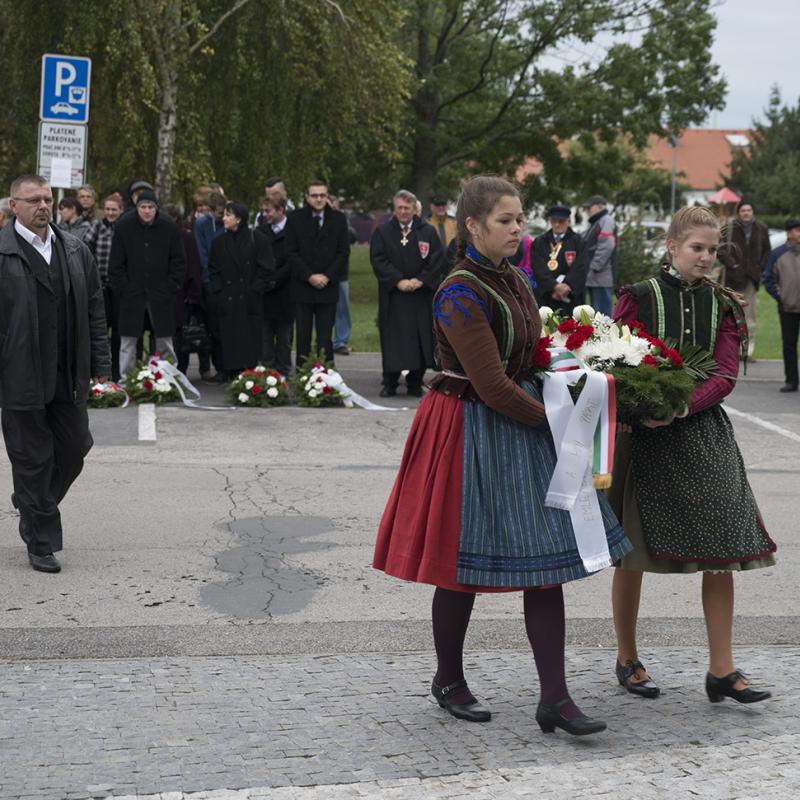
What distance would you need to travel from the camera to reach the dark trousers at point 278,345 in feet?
49.4

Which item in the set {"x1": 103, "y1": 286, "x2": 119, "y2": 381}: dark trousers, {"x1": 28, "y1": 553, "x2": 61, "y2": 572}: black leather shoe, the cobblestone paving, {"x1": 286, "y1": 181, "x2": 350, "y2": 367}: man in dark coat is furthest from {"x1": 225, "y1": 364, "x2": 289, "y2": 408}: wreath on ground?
the cobblestone paving

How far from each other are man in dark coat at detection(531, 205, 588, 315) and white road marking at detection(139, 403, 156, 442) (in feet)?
15.6

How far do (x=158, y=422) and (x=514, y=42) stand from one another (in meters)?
22.1

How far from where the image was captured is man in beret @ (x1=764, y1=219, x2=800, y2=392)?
14805 mm

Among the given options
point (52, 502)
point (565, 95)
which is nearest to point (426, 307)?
point (52, 502)

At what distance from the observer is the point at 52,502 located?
23.8 feet

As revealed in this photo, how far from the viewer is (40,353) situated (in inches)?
279

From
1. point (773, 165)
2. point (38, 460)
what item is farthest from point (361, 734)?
point (773, 165)

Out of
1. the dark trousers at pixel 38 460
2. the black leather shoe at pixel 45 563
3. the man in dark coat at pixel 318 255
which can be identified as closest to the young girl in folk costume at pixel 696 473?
the black leather shoe at pixel 45 563

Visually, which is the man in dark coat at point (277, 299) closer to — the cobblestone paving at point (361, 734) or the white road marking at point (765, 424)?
the white road marking at point (765, 424)

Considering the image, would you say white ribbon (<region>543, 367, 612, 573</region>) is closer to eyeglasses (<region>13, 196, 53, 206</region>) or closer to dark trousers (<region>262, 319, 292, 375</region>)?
eyeglasses (<region>13, 196, 53, 206</region>)

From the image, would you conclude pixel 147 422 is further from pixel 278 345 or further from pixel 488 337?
pixel 488 337

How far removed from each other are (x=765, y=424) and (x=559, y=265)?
3.79 metres

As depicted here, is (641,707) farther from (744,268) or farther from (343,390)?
(744,268)
